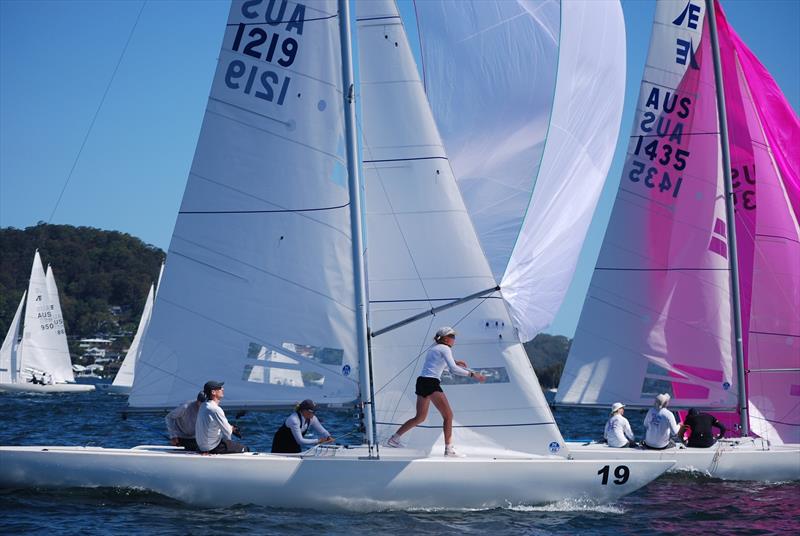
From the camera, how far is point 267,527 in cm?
948

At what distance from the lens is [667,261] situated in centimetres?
1572

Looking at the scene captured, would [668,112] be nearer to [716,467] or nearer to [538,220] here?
[538,220]

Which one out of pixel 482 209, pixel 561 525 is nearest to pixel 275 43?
pixel 482 209

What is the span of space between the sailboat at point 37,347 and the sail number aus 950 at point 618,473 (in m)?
37.2

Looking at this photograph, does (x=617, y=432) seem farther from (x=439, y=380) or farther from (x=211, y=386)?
(x=211, y=386)

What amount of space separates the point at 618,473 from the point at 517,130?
15.9 feet

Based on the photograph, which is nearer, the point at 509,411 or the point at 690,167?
the point at 509,411

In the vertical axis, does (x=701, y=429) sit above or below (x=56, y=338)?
below

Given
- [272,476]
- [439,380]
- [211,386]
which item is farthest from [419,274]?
[272,476]

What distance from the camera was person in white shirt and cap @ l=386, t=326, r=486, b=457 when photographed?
10484 mm

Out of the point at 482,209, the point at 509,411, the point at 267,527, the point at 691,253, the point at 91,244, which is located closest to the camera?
the point at 267,527

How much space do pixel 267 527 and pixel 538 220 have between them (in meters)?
5.86

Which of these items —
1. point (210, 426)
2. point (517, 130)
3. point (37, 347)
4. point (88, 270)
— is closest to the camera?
point (210, 426)

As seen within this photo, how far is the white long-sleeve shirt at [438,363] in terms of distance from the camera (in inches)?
410
